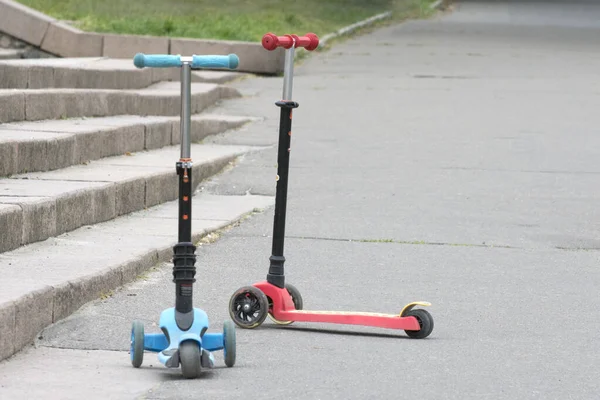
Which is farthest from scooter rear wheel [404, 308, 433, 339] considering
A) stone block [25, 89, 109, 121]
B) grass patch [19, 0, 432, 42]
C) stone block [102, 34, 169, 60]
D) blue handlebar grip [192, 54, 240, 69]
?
grass patch [19, 0, 432, 42]

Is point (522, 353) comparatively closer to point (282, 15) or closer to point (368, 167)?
point (368, 167)

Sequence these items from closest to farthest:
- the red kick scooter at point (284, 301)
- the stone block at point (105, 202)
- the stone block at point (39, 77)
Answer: the red kick scooter at point (284, 301), the stone block at point (105, 202), the stone block at point (39, 77)

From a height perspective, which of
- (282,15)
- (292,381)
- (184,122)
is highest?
(282,15)

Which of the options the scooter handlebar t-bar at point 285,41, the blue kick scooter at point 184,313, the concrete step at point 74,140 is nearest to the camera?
the blue kick scooter at point 184,313

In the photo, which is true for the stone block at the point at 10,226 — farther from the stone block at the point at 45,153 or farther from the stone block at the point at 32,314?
the stone block at the point at 45,153

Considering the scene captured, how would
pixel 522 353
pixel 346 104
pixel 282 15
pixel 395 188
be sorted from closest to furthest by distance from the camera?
pixel 522 353
pixel 395 188
pixel 346 104
pixel 282 15

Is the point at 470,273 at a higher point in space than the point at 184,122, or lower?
lower

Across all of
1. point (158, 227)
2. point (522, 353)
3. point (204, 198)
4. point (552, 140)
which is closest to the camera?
point (522, 353)

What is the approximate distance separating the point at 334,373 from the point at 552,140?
868cm

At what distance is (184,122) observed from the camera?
4.84 metres

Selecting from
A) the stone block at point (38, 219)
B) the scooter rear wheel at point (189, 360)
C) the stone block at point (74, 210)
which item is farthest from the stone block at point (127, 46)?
the scooter rear wheel at point (189, 360)

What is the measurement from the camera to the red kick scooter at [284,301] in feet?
18.1

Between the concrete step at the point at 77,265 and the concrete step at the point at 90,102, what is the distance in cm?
150

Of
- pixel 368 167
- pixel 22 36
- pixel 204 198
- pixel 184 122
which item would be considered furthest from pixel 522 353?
pixel 22 36
